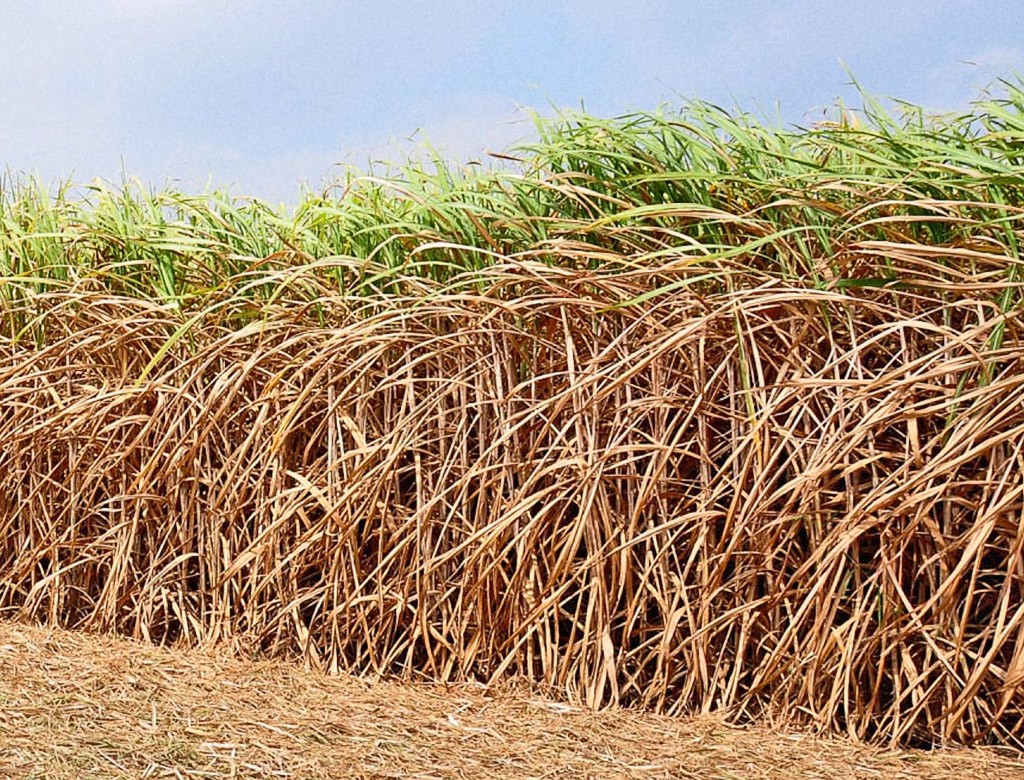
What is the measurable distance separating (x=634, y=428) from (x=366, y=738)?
0.78m

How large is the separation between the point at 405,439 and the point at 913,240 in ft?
3.64

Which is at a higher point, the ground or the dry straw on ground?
the dry straw on ground

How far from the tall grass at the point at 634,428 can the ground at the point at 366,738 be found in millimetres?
87

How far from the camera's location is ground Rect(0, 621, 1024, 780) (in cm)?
212

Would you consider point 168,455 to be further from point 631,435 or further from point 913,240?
point 913,240

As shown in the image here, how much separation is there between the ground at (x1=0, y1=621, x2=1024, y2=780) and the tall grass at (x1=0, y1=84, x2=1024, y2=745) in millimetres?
87

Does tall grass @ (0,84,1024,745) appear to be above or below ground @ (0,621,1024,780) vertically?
above

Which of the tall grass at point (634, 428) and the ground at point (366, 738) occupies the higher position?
the tall grass at point (634, 428)

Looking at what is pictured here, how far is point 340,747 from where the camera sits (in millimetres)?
2215

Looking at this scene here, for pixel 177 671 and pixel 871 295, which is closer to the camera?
pixel 871 295

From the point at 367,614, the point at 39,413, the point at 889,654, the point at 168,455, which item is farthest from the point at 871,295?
the point at 39,413

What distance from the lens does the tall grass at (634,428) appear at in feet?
7.16

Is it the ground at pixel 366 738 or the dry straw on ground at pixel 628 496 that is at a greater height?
the dry straw on ground at pixel 628 496

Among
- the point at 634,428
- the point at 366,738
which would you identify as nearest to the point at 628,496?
the point at 634,428
